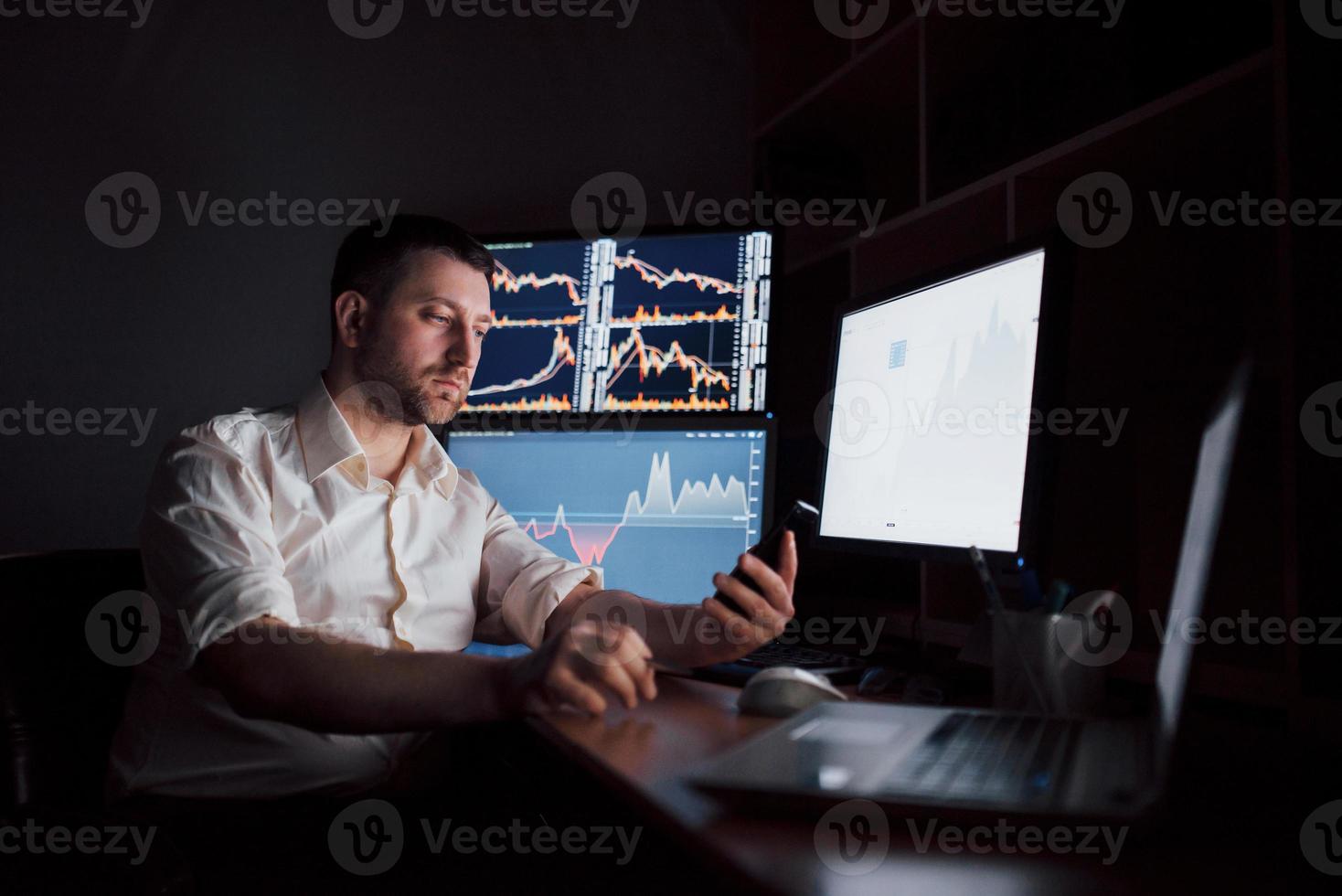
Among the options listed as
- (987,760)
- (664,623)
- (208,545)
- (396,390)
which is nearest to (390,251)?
(396,390)

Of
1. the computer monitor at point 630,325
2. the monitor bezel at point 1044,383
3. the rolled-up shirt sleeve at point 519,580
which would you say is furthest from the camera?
the computer monitor at point 630,325

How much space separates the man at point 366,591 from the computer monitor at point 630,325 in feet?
0.94

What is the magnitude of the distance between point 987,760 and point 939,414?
1.87 ft

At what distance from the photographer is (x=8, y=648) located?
3.24ft

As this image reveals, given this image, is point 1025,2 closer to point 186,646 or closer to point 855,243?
point 855,243

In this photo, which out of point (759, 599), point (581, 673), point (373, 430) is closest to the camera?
point (581, 673)

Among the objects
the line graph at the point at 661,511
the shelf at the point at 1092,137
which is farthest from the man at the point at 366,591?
the shelf at the point at 1092,137

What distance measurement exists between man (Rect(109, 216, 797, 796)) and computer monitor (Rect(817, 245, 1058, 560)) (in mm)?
222

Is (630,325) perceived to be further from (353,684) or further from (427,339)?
(353,684)

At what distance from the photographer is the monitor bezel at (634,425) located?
149 cm

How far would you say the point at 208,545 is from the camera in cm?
96

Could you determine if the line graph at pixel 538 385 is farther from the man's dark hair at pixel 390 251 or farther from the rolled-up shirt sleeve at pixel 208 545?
the rolled-up shirt sleeve at pixel 208 545

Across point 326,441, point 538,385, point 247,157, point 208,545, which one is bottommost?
point 208,545

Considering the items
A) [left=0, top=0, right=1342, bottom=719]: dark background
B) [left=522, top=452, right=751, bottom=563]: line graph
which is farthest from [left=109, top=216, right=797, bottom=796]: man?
[left=0, top=0, right=1342, bottom=719]: dark background
